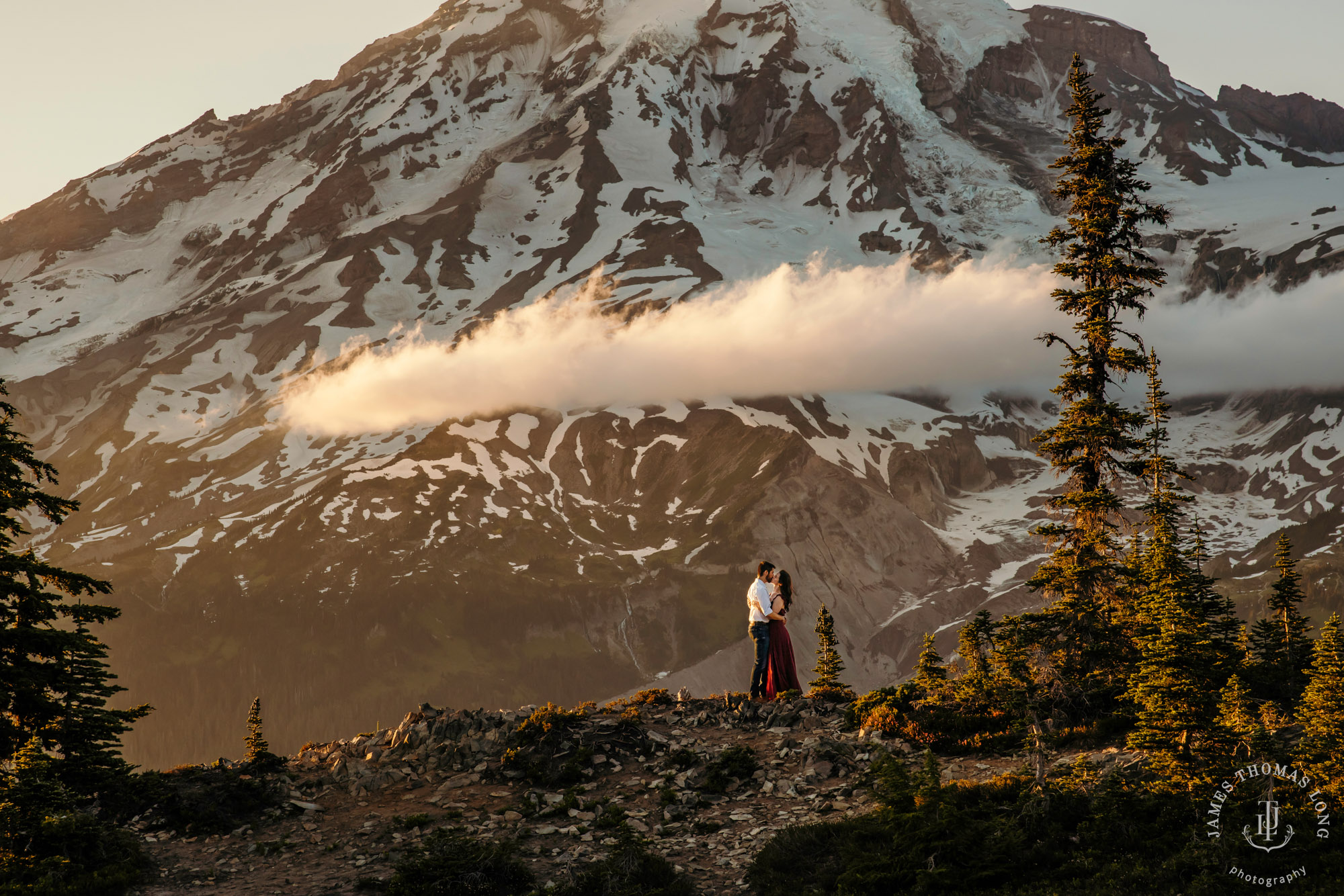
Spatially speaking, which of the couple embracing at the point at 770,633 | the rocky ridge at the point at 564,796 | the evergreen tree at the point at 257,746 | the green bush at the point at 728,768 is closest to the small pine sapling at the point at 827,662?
the couple embracing at the point at 770,633

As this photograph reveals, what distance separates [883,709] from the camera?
1029 inches

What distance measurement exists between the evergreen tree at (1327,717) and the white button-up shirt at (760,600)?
14910mm

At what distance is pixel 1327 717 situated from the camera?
17641 mm

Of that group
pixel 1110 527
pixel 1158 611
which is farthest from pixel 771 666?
pixel 1158 611

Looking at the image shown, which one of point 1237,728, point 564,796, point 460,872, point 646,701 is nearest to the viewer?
point 1237,728

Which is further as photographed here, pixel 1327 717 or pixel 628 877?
pixel 628 877

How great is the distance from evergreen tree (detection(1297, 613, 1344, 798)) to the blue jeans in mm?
15506

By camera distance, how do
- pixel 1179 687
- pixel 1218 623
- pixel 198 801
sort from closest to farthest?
pixel 1179 687
pixel 198 801
pixel 1218 623

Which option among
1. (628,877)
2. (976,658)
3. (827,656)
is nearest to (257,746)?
(628,877)

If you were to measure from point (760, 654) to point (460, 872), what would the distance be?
581 inches

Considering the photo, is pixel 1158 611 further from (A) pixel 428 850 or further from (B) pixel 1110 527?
(A) pixel 428 850

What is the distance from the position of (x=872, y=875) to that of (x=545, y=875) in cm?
723
